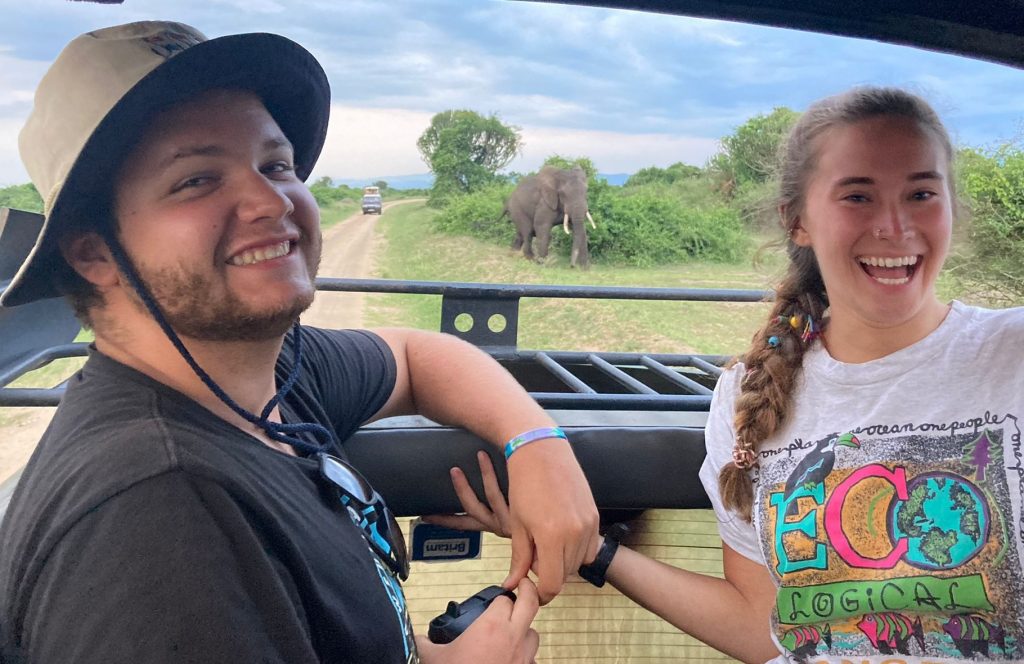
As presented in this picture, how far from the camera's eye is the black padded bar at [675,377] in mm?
2085

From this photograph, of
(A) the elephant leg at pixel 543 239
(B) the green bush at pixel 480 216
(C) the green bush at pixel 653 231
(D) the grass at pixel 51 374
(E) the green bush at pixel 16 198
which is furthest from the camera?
(A) the elephant leg at pixel 543 239

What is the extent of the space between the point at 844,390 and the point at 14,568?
1181mm

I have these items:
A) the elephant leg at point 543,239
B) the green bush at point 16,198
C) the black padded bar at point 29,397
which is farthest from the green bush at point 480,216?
the black padded bar at point 29,397

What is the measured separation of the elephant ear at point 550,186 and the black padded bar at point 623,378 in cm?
1154

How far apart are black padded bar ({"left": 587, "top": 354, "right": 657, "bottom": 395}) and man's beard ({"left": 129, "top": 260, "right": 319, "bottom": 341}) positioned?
1096 millimetres

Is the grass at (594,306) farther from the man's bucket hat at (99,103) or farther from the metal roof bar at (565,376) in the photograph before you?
the man's bucket hat at (99,103)

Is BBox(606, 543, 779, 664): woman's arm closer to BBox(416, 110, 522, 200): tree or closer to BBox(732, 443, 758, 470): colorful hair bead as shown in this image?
BBox(732, 443, 758, 470): colorful hair bead

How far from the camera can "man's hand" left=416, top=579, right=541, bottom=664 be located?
1.10m

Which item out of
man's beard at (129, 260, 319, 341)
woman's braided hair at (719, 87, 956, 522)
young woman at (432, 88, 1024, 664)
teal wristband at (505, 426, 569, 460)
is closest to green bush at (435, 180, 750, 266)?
woman's braided hair at (719, 87, 956, 522)

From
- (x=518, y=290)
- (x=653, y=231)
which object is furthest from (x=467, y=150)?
(x=518, y=290)

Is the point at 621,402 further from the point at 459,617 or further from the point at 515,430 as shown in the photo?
the point at 459,617

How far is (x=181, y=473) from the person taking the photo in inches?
31.0

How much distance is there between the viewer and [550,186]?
45.4 feet

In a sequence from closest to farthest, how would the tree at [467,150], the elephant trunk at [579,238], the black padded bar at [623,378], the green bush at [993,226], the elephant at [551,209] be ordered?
the green bush at [993,226]
the black padded bar at [623,378]
the tree at [467,150]
the elephant trunk at [579,238]
the elephant at [551,209]
